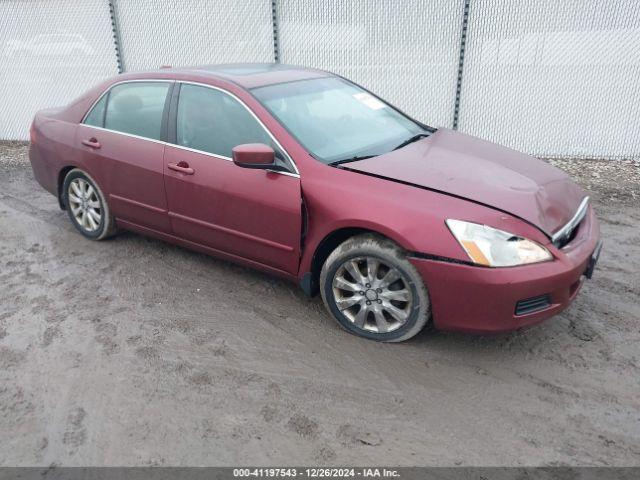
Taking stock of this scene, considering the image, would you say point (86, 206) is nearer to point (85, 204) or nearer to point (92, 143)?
point (85, 204)

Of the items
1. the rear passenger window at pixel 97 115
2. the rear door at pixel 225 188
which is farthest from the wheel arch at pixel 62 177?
the rear door at pixel 225 188

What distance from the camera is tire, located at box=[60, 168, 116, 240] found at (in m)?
4.84

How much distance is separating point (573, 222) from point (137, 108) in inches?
132

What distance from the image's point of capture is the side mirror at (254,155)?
11.4 feet

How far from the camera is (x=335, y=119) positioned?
4031mm

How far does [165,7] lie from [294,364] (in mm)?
6717

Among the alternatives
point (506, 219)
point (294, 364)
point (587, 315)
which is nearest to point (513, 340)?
point (587, 315)

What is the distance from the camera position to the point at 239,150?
349 centimetres

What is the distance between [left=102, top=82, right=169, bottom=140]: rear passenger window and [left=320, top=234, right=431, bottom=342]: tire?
1836mm

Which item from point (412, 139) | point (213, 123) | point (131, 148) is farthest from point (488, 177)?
point (131, 148)

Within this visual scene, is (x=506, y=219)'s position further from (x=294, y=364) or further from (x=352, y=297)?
(x=294, y=364)

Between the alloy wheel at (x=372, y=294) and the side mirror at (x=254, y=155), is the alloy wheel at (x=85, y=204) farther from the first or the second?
the alloy wheel at (x=372, y=294)

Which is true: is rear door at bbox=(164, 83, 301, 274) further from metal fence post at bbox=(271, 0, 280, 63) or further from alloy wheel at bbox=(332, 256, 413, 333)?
metal fence post at bbox=(271, 0, 280, 63)

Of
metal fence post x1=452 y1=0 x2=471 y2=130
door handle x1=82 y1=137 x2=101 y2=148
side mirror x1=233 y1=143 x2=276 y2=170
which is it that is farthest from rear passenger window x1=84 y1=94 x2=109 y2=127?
metal fence post x1=452 y1=0 x2=471 y2=130
